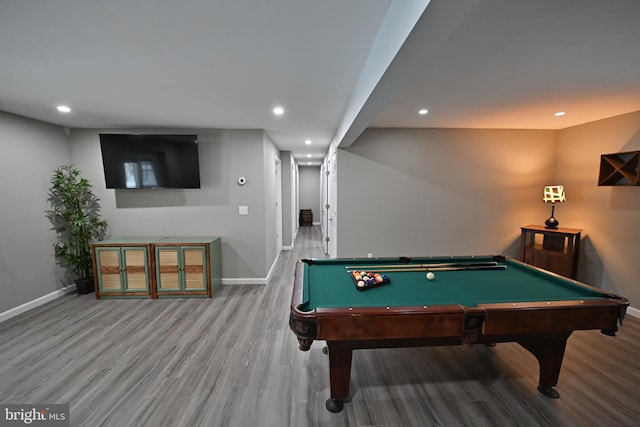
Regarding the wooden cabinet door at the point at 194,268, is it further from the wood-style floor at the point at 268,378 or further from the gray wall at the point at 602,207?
the gray wall at the point at 602,207

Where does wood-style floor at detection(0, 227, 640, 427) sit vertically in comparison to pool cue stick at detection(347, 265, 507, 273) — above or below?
below

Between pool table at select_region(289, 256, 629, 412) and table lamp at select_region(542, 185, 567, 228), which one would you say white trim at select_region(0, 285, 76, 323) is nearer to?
pool table at select_region(289, 256, 629, 412)

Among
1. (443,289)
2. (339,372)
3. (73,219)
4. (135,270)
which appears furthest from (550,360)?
(73,219)

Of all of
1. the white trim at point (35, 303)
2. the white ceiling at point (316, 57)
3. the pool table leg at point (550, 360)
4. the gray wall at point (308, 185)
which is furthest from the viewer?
the gray wall at point (308, 185)

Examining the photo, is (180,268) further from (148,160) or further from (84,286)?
(148,160)

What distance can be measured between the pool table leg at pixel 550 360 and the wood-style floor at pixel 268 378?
8 cm

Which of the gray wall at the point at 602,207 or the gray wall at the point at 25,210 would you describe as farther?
the gray wall at the point at 602,207

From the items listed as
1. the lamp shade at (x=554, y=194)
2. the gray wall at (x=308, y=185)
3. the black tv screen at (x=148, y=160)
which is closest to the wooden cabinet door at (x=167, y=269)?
the black tv screen at (x=148, y=160)

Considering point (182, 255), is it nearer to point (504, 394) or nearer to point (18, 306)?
point (18, 306)

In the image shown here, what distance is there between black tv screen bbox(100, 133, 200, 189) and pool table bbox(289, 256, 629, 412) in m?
2.59

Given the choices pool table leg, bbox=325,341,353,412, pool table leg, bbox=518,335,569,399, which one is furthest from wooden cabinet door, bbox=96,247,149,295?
pool table leg, bbox=518,335,569,399

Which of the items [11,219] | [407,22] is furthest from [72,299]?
[407,22]

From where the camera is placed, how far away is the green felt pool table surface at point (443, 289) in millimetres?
1626

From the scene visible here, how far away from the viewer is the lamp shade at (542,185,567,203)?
11.2ft
